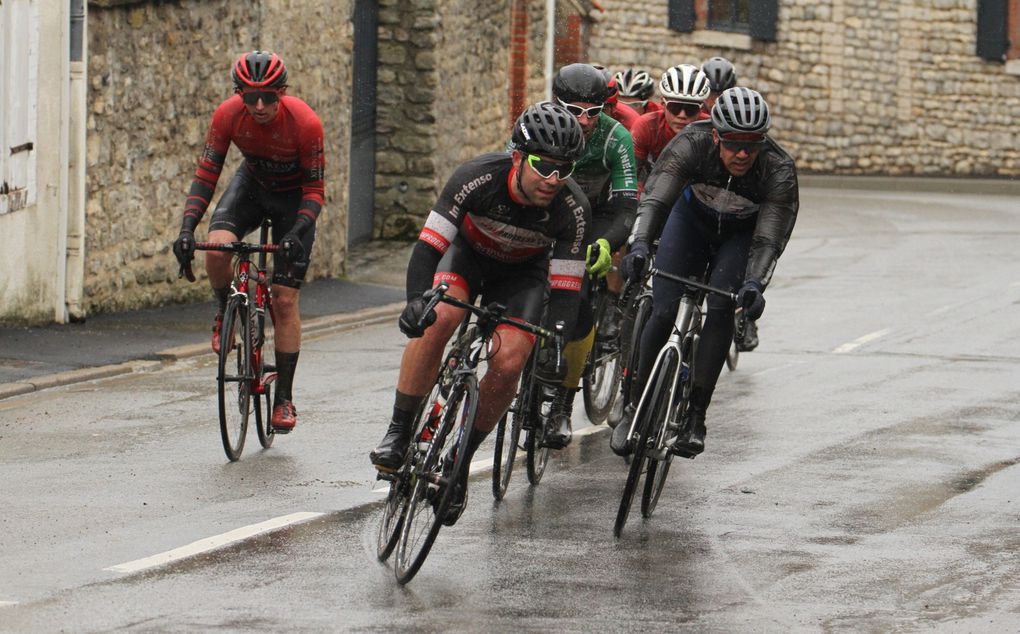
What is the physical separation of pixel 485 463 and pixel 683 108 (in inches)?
106

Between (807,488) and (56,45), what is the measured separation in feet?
26.1

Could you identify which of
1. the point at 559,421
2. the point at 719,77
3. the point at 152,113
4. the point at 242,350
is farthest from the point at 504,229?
the point at 152,113

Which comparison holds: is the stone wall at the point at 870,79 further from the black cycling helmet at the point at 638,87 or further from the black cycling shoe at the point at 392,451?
the black cycling shoe at the point at 392,451

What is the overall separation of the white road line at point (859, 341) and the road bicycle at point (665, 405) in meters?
5.93

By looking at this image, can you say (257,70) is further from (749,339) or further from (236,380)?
(749,339)

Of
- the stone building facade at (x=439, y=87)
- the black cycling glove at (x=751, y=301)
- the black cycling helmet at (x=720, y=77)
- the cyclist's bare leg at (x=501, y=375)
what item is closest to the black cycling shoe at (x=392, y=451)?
the cyclist's bare leg at (x=501, y=375)

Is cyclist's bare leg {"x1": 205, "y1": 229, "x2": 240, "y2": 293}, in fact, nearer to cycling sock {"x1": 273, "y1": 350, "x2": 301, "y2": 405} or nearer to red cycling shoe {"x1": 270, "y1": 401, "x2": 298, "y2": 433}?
cycling sock {"x1": 273, "y1": 350, "x2": 301, "y2": 405}

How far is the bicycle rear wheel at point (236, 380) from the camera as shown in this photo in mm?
9688

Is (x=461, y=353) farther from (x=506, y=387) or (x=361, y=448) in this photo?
(x=361, y=448)

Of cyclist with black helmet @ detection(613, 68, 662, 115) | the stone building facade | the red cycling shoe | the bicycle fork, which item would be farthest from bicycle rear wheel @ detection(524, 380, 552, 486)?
the stone building facade

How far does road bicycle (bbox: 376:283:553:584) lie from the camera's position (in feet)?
23.5

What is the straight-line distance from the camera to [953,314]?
16.9 meters

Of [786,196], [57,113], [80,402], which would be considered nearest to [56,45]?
[57,113]

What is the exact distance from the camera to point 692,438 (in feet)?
28.3
